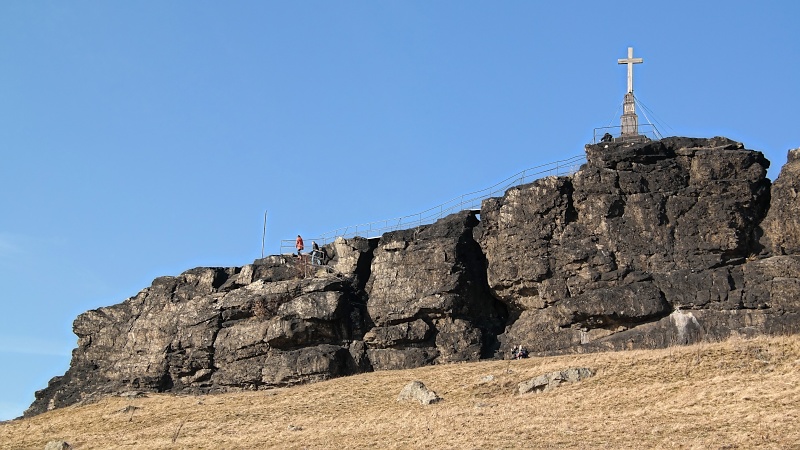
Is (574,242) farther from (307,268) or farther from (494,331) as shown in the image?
(307,268)

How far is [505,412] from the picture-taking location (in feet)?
140

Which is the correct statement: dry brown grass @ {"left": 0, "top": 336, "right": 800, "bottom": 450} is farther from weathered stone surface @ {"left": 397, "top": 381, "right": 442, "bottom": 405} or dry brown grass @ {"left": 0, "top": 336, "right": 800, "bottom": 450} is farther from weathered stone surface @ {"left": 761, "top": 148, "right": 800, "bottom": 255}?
weathered stone surface @ {"left": 761, "top": 148, "right": 800, "bottom": 255}

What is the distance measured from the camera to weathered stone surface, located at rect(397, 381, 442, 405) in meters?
46.8

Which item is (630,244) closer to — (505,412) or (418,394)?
(418,394)

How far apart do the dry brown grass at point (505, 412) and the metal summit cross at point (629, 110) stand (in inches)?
520

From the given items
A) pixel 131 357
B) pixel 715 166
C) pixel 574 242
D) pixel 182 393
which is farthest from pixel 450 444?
pixel 131 357

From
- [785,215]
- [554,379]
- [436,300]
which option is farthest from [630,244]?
[436,300]

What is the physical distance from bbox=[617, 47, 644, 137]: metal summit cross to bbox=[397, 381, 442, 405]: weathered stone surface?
57.9 feet

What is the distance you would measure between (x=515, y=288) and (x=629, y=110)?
1112cm

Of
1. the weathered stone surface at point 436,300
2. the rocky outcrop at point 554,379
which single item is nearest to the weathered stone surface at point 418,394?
the rocky outcrop at point 554,379

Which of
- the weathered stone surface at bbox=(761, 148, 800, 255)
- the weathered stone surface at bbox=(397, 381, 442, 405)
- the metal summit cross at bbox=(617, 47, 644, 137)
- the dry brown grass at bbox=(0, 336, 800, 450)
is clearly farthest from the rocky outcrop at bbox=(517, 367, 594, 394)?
the metal summit cross at bbox=(617, 47, 644, 137)

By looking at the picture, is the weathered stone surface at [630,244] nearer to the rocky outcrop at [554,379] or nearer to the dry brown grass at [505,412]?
the dry brown grass at [505,412]

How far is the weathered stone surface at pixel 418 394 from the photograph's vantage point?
46.8 metres

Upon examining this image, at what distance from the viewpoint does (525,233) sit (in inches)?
2149
